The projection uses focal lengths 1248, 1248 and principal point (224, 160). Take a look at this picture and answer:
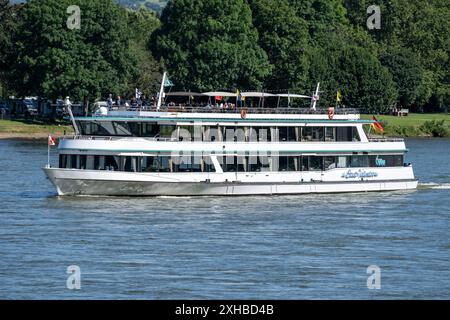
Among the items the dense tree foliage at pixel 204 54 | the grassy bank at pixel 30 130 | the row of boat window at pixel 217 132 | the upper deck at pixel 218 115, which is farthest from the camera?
the dense tree foliage at pixel 204 54

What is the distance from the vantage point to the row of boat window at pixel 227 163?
6228 centimetres

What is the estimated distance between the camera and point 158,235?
2046 inches

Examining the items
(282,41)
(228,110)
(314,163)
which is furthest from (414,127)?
(228,110)

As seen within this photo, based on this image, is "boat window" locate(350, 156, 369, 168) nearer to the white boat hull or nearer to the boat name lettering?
the boat name lettering

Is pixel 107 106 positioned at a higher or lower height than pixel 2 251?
higher

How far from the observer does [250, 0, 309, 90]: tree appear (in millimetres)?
139625

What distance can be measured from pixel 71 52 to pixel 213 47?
15.1 meters

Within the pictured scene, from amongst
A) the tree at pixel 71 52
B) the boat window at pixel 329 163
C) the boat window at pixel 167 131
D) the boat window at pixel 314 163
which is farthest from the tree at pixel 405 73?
the boat window at pixel 167 131

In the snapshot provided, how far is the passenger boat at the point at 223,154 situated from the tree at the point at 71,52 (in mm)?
61680

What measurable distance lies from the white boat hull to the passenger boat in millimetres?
51

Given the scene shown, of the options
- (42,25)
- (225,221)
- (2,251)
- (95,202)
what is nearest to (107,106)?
(95,202)

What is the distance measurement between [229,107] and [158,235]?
58.4 feet

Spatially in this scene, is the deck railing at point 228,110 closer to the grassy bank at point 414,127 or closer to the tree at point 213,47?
the tree at point 213,47

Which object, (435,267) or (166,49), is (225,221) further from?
(166,49)
